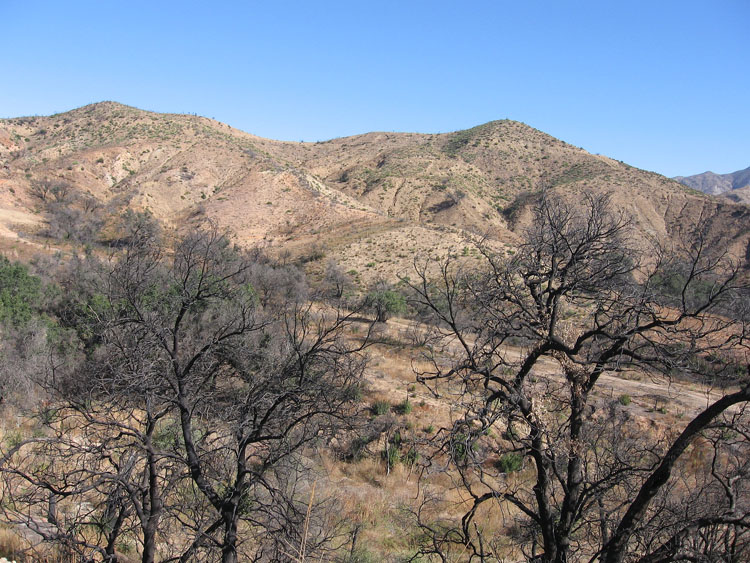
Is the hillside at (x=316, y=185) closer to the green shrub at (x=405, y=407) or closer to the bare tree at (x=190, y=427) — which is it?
the green shrub at (x=405, y=407)

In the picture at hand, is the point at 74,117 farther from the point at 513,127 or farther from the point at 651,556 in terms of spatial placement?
the point at 651,556

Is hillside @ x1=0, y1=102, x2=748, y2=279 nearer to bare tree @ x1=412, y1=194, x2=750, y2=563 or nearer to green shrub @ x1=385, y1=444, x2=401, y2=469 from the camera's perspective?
green shrub @ x1=385, y1=444, x2=401, y2=469

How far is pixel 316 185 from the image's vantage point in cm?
5597

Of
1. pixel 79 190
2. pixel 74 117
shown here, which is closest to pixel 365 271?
pixel 79 190

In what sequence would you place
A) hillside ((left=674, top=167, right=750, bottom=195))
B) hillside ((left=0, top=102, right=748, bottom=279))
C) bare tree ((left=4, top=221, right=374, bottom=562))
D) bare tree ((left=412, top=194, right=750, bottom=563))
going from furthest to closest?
hillside ((left=674, top=167, right=750, bottom=195)), hillside ((left=0, top=102, right=748, bottom=279)), bare tree ((left=4, top=221, right=374, bottom=562)), bare tree ((left=412, top=194, right=750, bottom=563))

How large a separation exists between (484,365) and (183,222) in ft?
152

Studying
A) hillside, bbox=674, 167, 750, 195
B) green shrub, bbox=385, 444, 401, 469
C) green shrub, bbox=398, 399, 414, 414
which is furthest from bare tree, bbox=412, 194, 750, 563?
hillside, bbox=674, 167, 750, 195

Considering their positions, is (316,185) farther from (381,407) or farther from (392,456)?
(392,456)

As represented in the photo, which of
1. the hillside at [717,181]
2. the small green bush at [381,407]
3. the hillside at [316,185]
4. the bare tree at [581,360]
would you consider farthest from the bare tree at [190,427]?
the hillside at [717,181]

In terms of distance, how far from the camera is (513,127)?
297ft

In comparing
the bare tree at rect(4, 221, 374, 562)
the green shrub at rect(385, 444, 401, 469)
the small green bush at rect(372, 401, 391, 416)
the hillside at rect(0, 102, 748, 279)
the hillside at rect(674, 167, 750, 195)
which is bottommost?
the green shrub at rect(385, 444, 401, 469)

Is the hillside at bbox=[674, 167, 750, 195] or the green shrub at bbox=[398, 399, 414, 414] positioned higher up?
the hillside at bbox=[674, 167, 750, 195]

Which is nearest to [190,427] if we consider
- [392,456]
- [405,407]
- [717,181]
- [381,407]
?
[392,456]

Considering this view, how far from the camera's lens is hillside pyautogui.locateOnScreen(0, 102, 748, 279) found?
42500 mm
